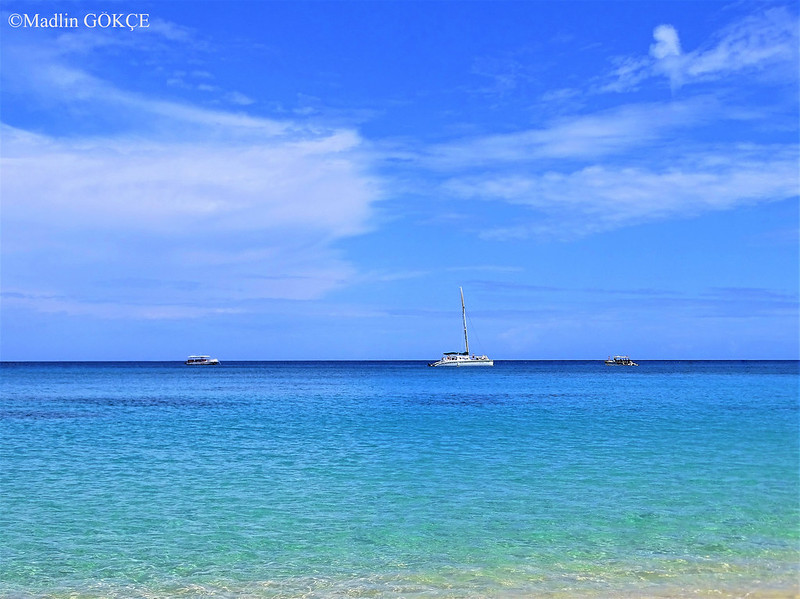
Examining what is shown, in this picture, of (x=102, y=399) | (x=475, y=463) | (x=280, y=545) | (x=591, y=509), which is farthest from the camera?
(x=102, y=399)

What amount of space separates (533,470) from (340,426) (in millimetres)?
15650

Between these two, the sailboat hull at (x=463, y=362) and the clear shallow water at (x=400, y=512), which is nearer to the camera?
the clear shallow water at (x=400, y=512)

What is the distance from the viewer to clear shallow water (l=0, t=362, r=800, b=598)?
11.6 m

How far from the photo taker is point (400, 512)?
1625cm

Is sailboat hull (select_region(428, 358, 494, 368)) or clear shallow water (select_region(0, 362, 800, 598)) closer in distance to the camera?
clear shallow water (select_region(0, 362, 800, 598))

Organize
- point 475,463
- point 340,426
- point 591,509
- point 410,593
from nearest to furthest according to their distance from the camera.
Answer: point 410,593
point 591,509
point 475,463
point 340,426

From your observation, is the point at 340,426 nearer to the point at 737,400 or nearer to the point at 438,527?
the point at 438,527

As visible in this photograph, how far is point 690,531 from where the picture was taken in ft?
47.3

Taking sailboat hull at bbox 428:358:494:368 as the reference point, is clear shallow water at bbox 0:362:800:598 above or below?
below

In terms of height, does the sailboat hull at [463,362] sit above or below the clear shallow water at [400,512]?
above

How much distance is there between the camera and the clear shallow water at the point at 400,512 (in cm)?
1155

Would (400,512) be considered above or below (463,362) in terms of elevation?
below

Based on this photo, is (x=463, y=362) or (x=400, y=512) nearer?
(x=400, y=512)

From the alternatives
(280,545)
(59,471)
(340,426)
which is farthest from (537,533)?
(340,426)
